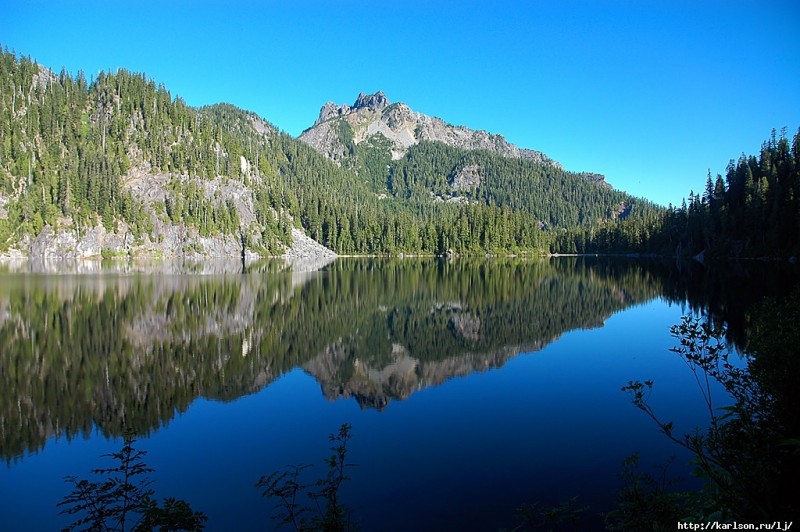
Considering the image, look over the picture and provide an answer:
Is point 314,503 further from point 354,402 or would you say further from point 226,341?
point 226,341

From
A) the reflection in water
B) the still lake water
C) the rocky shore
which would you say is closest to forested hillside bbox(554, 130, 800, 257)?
the reflection in water

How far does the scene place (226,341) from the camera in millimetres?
25734

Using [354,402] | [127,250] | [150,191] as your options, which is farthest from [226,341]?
[150,191]

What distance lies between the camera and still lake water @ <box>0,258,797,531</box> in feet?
34.6

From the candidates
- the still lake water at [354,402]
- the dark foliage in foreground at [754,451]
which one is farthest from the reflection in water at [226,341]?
the dark foliage in foreground at [754,451]

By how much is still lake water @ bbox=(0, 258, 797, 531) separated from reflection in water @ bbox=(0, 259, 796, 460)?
0.43 feet

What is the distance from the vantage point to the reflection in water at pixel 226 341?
16.3m

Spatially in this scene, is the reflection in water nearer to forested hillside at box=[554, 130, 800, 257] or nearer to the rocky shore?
forested hillside at box=[554, 130, 800, 257]

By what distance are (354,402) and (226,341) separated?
11.8m

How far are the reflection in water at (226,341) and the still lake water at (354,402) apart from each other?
0.13 meters

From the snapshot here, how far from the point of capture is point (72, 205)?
402ft

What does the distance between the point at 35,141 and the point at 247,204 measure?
6054cm

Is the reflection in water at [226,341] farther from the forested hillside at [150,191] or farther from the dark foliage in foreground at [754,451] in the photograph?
the forested hillside at [150,191]

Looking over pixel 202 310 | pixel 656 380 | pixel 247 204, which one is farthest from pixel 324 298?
pixel 247 204
